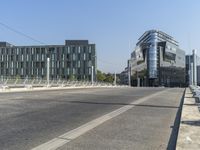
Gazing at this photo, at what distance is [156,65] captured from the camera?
506 ft

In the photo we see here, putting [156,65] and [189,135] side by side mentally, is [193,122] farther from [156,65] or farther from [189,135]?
[156,65]

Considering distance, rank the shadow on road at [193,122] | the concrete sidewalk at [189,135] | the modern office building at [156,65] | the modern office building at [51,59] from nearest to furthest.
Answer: the concrete sidewalk at [189,135] → the shadow on road at [193,122] → the modern office building at [51,59] → the modern office building at [156,65]

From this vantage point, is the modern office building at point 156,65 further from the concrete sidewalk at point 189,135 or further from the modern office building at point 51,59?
the concrete sidewalk at point 189,135

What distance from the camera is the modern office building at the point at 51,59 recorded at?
133 m

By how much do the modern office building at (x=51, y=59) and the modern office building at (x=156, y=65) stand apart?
33490mm

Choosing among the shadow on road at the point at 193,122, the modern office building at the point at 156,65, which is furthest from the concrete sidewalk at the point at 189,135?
the modern office building at the point at 156,65

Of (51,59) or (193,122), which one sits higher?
(51,59)

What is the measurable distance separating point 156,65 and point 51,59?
51.3 meters

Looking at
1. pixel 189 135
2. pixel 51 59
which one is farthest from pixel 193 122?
pixel 51 59

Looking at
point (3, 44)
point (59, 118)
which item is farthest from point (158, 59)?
point (59, 118)

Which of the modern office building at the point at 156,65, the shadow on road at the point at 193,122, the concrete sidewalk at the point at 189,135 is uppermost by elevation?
the modern office building at the point at 156,65

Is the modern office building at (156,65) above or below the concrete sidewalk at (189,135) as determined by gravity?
above

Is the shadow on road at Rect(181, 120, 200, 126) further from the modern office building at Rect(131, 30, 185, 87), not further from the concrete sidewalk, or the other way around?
the modern office building at Rect(131, 30, 185, 87)

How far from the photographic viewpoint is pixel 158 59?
155m
